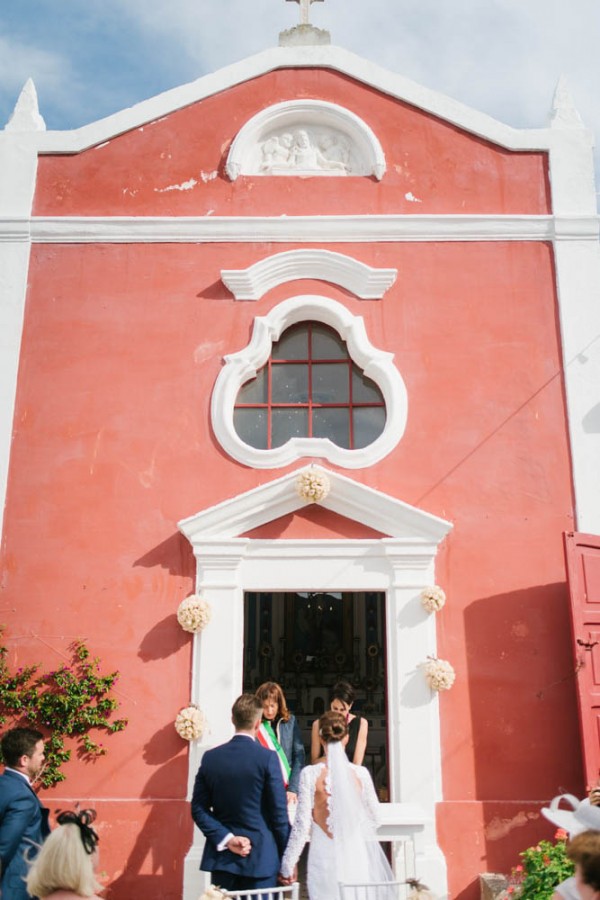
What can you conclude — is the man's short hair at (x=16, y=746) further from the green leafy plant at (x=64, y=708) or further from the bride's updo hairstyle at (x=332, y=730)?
the green leafy plant at (x=64, y=708)

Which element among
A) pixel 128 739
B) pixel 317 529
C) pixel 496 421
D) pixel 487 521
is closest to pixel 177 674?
pixel 128 739

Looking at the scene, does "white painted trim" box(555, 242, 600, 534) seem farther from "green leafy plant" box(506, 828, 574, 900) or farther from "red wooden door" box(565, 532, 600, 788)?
"green leafy plant" box(506, 828, 574, 900)

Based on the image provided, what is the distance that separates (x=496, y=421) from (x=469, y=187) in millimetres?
2469

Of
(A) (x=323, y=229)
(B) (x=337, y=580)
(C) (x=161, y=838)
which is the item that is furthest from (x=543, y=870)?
(A) (x=323, y=229)

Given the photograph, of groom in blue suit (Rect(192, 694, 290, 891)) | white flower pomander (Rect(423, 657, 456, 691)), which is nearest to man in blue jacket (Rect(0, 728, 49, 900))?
groom in blue suit (Rect(192, 694, 290, 891))

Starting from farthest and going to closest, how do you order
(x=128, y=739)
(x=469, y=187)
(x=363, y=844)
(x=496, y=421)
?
(x=469, y=187) → (x=496, y=421) → (x=128, y=739) → (x=363, y=844)

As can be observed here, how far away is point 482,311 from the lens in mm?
8430

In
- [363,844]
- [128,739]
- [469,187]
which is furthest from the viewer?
[469,187]

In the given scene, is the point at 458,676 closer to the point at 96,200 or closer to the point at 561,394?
the point at 561,394

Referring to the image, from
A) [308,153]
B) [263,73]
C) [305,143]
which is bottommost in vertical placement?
[308,153]

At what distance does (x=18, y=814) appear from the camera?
482cm

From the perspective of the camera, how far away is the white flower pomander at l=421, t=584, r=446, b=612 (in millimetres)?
7457

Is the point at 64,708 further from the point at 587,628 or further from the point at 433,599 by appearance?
the point at 587,628

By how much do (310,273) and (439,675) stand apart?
12.9 feet
